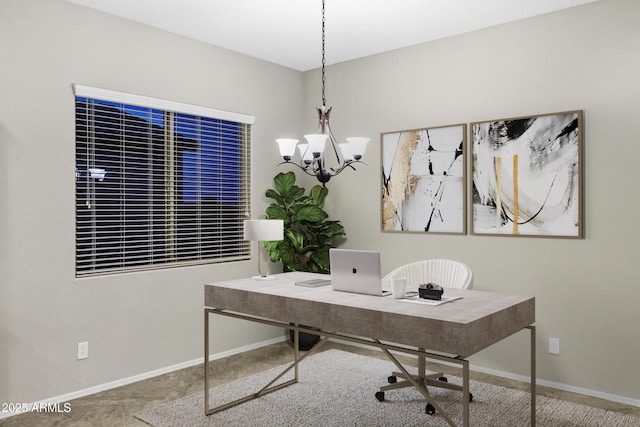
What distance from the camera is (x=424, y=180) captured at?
4273 millimetres

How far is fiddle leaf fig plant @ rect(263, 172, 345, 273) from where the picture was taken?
4570mm

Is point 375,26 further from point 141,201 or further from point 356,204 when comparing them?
point 141,201

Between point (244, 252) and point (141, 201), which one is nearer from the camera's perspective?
point (141, 201)

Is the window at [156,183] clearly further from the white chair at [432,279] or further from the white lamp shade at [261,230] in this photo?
the white chair at [432,279]

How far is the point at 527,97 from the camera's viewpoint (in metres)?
3.76

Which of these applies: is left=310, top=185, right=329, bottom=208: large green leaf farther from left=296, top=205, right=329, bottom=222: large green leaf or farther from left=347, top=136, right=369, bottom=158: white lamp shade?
left=347, top=136, right=369, bottom=158: white lamp shade

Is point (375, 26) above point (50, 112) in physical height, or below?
above

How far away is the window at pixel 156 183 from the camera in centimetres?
363

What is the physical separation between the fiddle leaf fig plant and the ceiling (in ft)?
4.09

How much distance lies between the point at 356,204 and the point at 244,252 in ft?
3.66

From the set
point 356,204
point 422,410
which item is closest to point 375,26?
point 356,204

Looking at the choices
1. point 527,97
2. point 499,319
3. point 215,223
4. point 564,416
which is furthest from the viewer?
point 215,223

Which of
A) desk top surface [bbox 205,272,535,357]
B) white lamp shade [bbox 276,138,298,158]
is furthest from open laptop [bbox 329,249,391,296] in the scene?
white lamp shade [bbox 276,138,298,158]

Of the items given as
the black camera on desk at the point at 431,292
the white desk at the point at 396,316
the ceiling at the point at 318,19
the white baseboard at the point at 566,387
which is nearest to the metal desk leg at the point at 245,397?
the white desk at the point at 396,316
